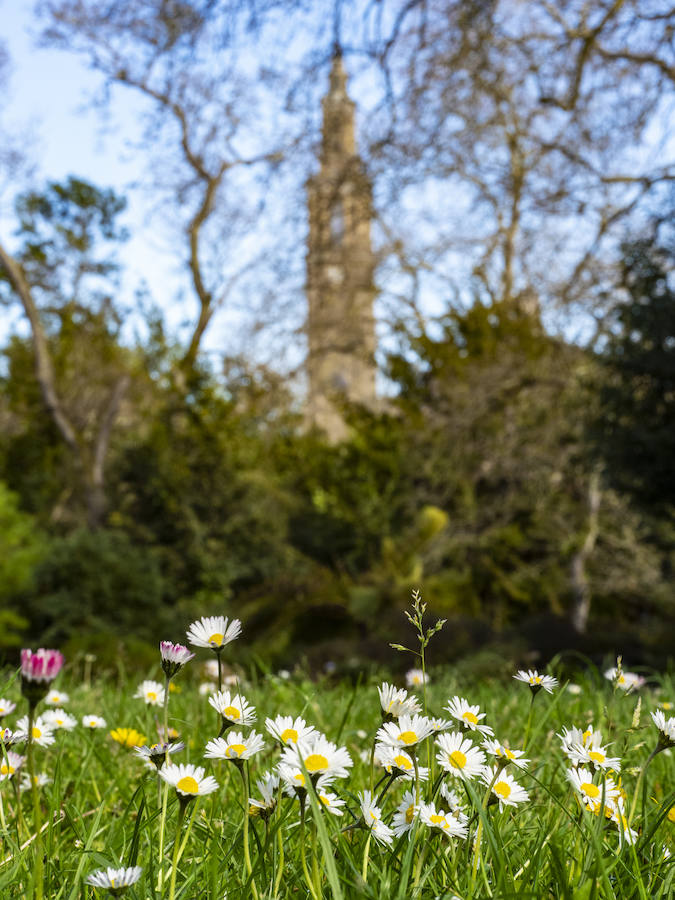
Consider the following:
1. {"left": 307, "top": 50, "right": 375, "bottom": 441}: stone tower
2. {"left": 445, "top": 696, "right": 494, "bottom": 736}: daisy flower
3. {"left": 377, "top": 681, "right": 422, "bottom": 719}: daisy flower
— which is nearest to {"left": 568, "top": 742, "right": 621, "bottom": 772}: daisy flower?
{"left": 445, "top": 696, "right": 494, "bottom": 736}: daisy flower

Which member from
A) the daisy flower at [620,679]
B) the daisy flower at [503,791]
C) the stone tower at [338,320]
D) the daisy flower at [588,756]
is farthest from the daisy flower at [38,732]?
the stone tower at [338,320]

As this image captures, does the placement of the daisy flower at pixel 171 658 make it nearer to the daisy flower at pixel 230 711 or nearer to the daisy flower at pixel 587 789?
the daisy flower at pixel 230 711

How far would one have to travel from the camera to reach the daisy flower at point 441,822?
799 millimetres

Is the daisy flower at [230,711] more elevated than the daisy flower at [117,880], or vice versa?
the daisy flower at [230,711]

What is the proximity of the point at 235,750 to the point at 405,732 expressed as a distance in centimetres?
21

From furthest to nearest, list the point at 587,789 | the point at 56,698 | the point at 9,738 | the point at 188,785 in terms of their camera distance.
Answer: the point at 56,698 < the point at 9,738 < the point at 587,789 < the point at 188,785

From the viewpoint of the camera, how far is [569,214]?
10.9m

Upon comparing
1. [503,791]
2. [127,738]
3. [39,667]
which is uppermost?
[39,667]

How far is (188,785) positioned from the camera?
0.81m

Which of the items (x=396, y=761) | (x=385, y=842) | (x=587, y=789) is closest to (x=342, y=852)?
(x=385, y=842)

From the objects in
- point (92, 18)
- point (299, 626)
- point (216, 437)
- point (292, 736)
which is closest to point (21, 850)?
point (292, 736)

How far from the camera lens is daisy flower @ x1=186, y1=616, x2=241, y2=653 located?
86cm

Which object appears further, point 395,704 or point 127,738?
point 127,738

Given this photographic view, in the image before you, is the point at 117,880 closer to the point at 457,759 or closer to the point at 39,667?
the point at 39,667
